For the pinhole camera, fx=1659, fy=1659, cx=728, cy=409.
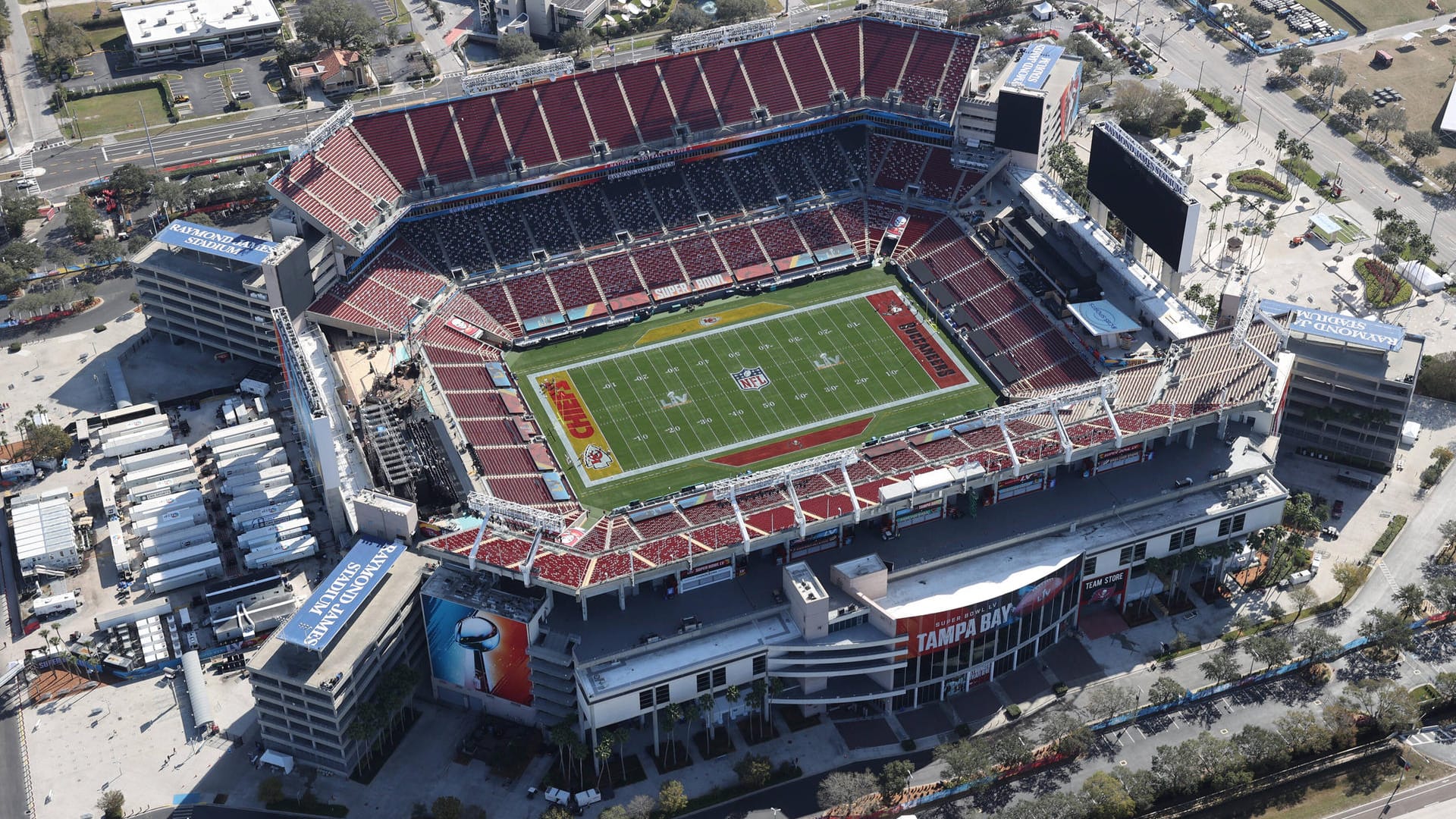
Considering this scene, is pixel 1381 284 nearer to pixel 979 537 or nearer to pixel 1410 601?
pixel 1410 601

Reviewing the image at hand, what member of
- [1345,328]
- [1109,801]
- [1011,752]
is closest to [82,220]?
[1011,752]

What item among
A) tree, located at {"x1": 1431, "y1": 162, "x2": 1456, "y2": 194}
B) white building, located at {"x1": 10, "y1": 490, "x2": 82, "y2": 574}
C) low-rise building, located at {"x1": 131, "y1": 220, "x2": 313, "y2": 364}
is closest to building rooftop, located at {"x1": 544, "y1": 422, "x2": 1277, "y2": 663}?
white building, located at {"x1": 10, "y1": 490, "x2": 82, "y2": 574}

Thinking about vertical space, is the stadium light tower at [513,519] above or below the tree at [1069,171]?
above

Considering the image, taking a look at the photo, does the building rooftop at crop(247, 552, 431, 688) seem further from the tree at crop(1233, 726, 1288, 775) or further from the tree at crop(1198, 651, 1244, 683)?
the tree at crop(1233, 726, 1288, 775)

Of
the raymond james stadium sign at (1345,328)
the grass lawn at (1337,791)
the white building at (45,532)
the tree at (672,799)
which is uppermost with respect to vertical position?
the raymond james stadium sign at (1345,328)

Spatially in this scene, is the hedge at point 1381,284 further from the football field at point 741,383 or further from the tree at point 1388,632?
the tree at point 1388,632

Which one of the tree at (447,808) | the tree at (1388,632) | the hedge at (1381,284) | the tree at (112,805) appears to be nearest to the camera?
the tree at (447,808)

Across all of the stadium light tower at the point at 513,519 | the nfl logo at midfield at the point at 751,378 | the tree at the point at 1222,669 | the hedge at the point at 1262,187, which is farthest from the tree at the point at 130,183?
the tree at the point at 1222,669
